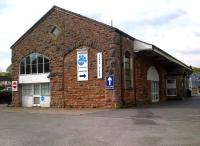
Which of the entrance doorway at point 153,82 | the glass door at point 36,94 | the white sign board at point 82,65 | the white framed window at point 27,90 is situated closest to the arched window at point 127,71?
the white sign board at point 82,65

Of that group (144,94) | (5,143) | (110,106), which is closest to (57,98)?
(110,106)

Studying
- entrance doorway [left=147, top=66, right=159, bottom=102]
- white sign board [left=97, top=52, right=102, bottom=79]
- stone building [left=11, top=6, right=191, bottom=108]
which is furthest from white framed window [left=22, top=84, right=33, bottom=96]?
entrance doorway [left=147, top=66, right=159, bottom=102]

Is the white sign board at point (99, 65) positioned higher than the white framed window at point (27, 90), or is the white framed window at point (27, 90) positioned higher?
the white sign board at point (99, 65)

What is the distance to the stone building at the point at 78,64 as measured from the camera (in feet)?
Result: 83.0

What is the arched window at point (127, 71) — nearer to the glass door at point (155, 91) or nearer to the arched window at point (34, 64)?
the arched window at point (34, 64)

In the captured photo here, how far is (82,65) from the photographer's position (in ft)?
86.9

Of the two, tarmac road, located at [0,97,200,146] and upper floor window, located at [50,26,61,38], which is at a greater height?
upper floor window, located at [50,26,61,38]

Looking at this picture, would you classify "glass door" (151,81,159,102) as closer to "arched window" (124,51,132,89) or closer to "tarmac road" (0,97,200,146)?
"arched window" (124,51,132,89)

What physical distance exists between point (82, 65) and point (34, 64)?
5.05 meters

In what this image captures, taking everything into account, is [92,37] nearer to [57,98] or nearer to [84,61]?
[84,61]

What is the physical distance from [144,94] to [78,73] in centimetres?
628

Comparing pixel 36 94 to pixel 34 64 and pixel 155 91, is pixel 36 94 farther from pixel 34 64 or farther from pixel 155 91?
pixel 155 91

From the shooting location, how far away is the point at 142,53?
29.8 m

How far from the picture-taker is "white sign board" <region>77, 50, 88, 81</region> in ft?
86.2
